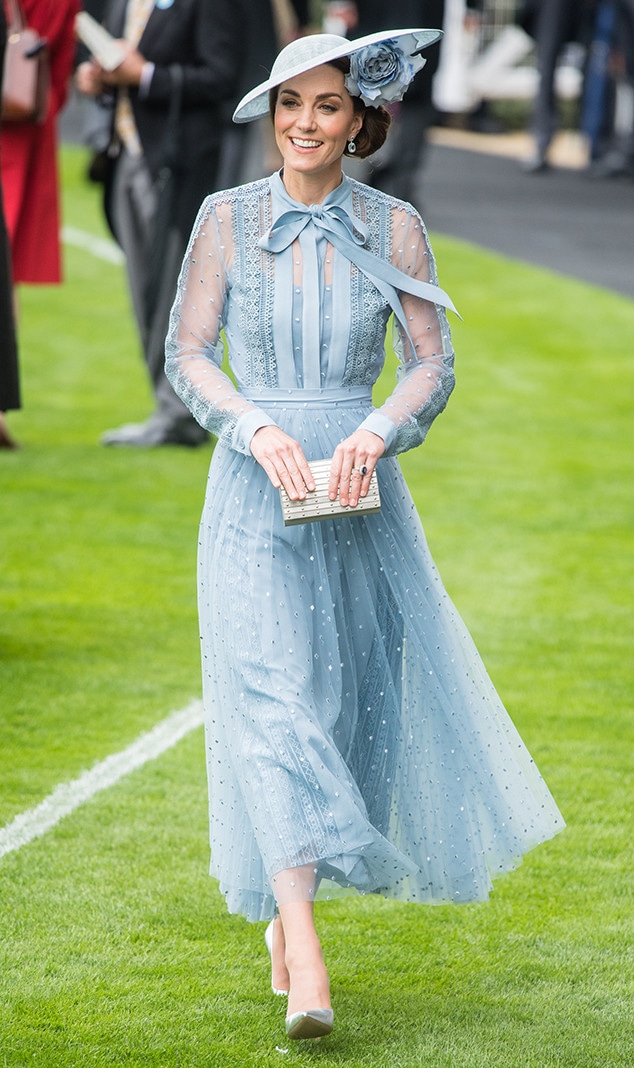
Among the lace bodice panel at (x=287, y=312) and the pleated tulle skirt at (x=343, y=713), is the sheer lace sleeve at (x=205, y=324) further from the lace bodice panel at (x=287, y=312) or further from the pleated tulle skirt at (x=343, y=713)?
the pleated tulle skirt at (x=343, y=713)

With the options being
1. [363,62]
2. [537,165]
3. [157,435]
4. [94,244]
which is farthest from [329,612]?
[537,165]

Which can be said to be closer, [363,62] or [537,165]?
[363,62]

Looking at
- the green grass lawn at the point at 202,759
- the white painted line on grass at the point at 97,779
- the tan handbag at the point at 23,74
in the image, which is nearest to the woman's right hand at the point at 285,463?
the green grass lawn at the point at 202,759

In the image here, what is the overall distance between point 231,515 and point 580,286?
1194 centimetres

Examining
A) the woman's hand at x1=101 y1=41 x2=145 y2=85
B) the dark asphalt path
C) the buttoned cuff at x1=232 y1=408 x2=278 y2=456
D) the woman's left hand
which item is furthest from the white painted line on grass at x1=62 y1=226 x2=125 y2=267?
the woman's left hand

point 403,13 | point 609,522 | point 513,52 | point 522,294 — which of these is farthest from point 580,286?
point 513,52

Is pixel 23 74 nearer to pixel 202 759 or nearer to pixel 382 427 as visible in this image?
pixel 202 759

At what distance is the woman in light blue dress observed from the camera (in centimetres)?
370

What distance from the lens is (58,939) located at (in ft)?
14.0

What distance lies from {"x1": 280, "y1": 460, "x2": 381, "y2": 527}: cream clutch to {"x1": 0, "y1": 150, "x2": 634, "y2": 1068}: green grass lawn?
105 centimetres

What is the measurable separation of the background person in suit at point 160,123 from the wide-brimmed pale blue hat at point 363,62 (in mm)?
4906

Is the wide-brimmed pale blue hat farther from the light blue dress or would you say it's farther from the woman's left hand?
the woman's left hand

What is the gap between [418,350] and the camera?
3.98 m

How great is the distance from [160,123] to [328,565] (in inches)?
213
